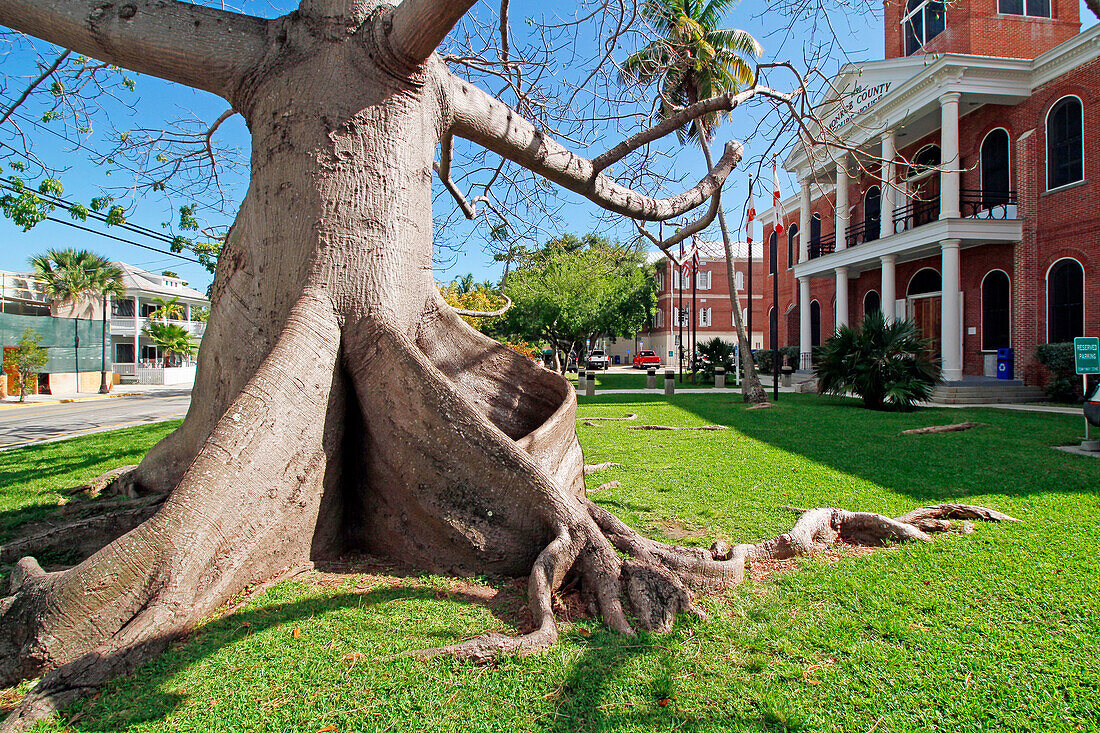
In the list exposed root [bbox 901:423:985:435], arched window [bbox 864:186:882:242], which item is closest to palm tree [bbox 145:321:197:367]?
arched window [bbox 864:186:882:242]

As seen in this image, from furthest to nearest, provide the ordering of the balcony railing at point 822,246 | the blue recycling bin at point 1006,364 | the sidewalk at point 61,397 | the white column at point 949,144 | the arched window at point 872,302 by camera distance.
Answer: the balcony railing at point 822,246, the arched window at point 872,302, the sidewalk at point 61,397, the blue recycling bin at point 1006,364, the white column at point 949,144

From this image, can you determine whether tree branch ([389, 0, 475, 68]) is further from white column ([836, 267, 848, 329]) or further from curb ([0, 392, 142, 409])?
curb ([0, 392, 142, 409])

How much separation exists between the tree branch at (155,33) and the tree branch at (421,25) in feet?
3.69

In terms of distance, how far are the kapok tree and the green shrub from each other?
50.9 ft

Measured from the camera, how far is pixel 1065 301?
16500 millimetres

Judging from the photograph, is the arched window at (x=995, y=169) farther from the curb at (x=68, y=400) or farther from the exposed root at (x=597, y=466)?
the curb at (x=68, y=400)

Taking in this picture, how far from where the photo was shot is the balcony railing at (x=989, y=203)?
18.0 m

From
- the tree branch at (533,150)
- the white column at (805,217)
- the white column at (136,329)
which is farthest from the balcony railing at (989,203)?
the white column at (136,329)

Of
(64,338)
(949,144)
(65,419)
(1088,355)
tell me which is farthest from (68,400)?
(949,144)

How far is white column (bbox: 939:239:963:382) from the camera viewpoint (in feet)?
58.5

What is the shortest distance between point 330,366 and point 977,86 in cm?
2173

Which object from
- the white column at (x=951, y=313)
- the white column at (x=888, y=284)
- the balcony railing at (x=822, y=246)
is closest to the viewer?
the white column at (x=951, y=313)

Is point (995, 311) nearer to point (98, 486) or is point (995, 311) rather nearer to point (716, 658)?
point (716, 658)

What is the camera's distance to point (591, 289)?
30.6m
